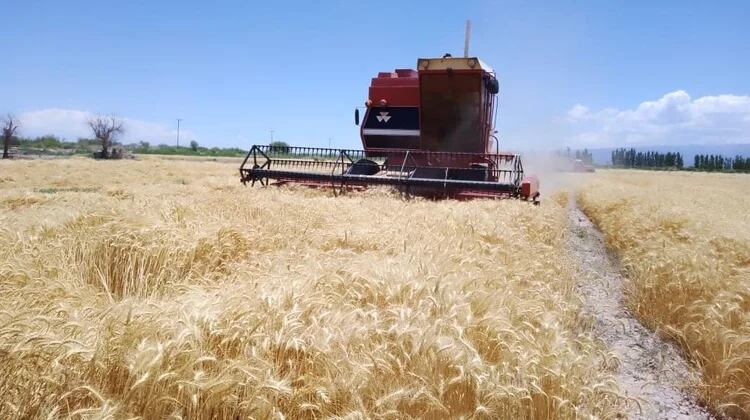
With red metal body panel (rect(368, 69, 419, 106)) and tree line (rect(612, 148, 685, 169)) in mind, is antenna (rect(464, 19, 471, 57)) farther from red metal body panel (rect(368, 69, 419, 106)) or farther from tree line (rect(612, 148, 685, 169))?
tree line (rect(612, 148, 685, 169))

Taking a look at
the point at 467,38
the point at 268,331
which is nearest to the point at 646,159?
the point at 467,38

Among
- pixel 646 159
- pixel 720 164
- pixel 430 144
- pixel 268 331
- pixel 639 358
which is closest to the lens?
pixel 268 331

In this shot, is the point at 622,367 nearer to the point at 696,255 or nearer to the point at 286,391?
the point at 696,255

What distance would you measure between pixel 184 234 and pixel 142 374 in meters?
2.35

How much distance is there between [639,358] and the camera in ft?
13.1

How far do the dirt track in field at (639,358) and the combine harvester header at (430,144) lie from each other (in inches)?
154

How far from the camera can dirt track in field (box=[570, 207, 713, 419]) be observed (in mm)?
3230

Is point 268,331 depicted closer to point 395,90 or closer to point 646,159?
point 395,90

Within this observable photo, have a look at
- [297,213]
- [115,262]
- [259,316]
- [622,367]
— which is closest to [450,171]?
[297,213]

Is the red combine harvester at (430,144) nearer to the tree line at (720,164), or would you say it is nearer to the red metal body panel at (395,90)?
the red metal body panel at (395,90)

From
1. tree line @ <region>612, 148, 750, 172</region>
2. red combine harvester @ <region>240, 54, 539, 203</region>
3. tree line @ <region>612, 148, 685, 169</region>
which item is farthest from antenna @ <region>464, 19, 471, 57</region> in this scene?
tree line @ <region>612, 148, 685, 169</region>

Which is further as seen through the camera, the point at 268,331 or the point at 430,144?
the point at 430,144

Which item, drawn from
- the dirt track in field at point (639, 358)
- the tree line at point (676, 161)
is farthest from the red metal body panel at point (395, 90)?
the tree line at point (676, 161)

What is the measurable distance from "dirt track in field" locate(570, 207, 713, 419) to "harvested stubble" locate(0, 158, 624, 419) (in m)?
0.35
